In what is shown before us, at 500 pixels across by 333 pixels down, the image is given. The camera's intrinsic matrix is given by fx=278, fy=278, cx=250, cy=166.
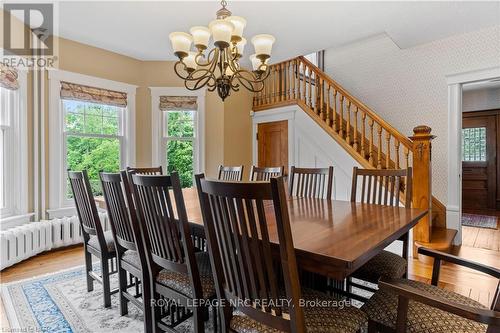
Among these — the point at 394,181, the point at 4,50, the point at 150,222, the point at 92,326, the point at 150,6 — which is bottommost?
the point at 92,326

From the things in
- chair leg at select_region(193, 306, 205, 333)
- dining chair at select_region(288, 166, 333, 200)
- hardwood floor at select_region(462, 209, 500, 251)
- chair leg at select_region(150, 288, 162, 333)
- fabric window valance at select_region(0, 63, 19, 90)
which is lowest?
hardwood floor at select_region(462, 209, 500, 251)

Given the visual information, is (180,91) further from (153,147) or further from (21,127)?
(21,127)

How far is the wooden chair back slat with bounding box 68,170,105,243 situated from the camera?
2086 millimetres

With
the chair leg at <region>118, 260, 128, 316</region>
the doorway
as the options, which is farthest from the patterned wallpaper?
the chair leg at <region>118, 260, 128, 316</region>

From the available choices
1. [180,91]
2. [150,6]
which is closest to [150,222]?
[150,6]

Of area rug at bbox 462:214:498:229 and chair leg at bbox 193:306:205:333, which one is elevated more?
chair leg at bbox 193:306:205:333

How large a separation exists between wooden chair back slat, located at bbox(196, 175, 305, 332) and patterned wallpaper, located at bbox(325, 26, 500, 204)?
3.88 m

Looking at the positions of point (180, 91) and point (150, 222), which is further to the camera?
point (180, 91)

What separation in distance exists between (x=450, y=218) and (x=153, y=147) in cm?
444

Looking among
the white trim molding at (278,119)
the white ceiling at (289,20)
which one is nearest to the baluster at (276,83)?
the white trim molding at (278,119)

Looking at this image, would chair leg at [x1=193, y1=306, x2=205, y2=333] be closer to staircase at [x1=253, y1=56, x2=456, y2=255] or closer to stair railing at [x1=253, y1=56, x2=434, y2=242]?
staircase at [x1=253, y1=56, x2=456, y2=255]

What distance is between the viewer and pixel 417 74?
4.15 m

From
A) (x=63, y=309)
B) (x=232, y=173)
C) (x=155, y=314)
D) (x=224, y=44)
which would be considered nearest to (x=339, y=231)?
(x=155, y=314)

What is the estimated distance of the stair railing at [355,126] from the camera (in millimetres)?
3055
